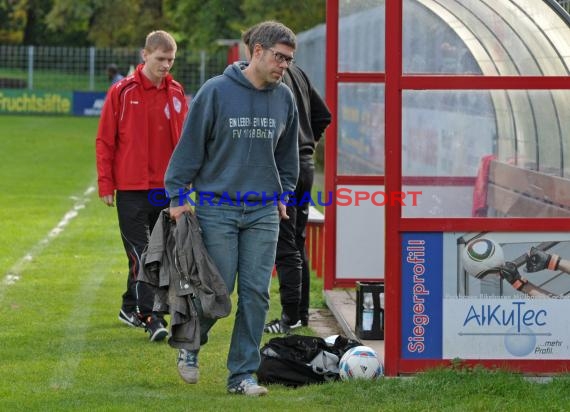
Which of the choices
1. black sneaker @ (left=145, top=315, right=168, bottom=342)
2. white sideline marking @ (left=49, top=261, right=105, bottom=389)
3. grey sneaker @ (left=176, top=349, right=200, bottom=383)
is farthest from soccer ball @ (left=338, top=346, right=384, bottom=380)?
black sneaker @ (left=145, top=315, right=168, bottom=342)

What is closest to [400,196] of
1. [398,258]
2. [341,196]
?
[398,258]

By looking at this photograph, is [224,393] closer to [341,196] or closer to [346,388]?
[346,388]

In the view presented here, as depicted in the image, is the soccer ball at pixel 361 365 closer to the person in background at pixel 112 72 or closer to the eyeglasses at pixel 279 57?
the eyeglasses at pixel 279 57

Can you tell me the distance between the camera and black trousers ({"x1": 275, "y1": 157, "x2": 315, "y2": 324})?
30.1 ft

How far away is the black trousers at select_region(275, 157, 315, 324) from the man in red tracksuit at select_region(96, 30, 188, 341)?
899mm

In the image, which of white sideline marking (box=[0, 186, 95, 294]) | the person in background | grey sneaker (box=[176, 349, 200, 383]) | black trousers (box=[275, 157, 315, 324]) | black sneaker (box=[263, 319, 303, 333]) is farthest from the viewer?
the person in background

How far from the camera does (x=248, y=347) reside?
23.5 ft

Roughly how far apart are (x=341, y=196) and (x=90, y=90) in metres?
33.4

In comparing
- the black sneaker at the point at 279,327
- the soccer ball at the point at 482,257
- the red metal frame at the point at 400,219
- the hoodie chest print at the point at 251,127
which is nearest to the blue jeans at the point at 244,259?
the hoodie chest print at the point at 251,127

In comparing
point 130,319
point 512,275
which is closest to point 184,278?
point 512,275

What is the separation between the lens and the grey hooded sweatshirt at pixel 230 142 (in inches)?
273

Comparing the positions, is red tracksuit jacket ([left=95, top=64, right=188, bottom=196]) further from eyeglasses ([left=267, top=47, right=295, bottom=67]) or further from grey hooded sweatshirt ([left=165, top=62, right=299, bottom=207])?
eyeglasses ([left=267, top=47, right=295, bottom=67])

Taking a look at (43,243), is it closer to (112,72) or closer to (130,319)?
(130,319)

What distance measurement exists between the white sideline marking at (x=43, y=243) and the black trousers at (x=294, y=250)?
277 centimetres
